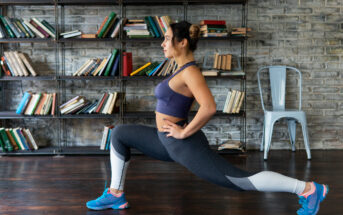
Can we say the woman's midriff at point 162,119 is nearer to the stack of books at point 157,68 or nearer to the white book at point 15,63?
the stack of books at point 157,68

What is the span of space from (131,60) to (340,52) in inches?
97.3

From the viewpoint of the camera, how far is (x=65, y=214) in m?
2.27

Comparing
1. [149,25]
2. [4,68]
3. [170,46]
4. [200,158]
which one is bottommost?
[200,158]

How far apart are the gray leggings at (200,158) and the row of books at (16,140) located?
2.29 m

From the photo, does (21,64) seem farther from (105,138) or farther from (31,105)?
(105,138)

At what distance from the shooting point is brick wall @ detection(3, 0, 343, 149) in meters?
4.45

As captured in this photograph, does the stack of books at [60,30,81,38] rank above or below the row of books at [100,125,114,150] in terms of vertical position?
above

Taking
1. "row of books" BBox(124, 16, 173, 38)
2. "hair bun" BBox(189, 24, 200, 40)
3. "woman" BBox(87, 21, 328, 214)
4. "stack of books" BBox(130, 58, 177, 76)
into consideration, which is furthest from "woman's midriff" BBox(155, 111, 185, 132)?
"row of books" BBox(124, 16, 173, 38)

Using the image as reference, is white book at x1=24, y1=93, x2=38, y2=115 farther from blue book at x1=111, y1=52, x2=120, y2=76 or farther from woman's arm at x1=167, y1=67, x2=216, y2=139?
woman's arm at x1=167, y1=67, x2=216, y2=139

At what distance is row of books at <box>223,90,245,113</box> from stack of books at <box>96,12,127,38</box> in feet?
4.58

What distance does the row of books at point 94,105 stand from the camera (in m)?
4.13

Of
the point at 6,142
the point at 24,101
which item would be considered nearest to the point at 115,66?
the point at 24,101

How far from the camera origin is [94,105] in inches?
165

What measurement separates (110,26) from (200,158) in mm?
2607
